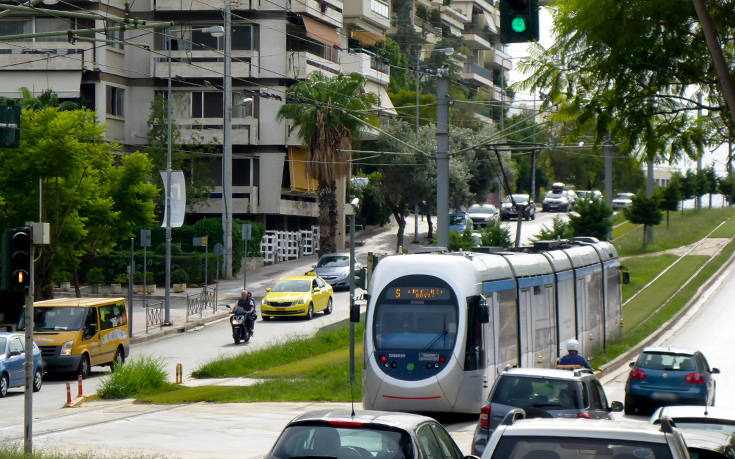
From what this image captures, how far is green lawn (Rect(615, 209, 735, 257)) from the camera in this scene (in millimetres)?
68062

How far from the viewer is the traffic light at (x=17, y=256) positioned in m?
15.0

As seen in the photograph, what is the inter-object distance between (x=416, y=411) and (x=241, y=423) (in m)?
3.44

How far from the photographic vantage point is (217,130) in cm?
6025

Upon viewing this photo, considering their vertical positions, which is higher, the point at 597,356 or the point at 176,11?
the point at 176,11

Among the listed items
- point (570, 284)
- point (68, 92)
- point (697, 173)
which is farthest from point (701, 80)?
point (697, 173)

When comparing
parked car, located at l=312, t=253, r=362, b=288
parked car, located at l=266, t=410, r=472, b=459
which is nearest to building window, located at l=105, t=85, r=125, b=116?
parked car, located at l=312, t=253, r=362, b=288

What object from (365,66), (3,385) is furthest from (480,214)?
(3,385)

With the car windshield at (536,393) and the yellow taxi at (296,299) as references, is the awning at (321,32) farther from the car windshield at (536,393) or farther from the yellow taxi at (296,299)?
the car windshield at (536,393)

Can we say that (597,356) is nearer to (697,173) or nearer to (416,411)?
(416,411)

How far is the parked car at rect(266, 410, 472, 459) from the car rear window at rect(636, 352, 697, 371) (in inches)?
611

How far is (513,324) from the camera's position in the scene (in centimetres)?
2280

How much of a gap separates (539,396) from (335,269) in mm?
36808

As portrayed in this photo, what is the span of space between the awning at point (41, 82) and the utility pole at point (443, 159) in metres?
34.1

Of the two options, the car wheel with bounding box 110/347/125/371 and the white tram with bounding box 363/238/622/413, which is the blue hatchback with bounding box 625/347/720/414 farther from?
the car wheel with bounding box 110/347/125/371
